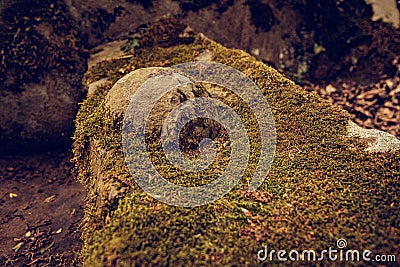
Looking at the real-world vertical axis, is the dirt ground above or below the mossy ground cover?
below

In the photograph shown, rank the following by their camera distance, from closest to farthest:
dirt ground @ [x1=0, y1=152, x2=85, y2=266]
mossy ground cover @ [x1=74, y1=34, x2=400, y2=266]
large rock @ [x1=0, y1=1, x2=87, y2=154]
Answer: mossy ground cover @ [x1=74, y1=34, x2=400, y2=266], dirt ground @ [x1=0, y1=152, x2=85, y2=266], large rock @ [x1=0, y1=1, x2=87, y2=154]

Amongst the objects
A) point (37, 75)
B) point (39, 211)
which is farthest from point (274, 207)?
point (37, 75)

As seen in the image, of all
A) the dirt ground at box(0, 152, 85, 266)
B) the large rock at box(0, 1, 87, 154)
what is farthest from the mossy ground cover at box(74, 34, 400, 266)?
the large rock at box(0, 1, 87, 154)

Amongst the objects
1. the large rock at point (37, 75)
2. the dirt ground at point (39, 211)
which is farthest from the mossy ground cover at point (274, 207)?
the large rock at point (37, 75)

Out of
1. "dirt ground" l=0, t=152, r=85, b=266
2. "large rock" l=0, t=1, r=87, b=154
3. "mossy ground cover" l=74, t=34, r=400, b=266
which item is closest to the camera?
"mossy ground cover" l=74, t=34, r=400, b=266

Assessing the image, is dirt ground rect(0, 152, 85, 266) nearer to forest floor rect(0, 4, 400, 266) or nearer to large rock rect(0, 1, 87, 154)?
forest floor rect(0, 4, 400, 266)

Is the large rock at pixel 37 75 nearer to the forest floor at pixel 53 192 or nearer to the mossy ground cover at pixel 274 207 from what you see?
the forest floor at pixel 53 192
